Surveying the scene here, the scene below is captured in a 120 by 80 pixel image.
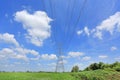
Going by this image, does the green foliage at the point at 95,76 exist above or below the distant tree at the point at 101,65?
below

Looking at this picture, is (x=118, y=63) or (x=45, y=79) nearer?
(x=45, y=79)

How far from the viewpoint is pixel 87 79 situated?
38.2m

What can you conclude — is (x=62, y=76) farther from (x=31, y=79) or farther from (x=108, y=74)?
(x=108, y=74)

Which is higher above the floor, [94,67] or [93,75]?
[94,67]

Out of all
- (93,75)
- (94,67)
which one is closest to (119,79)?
(93,75)

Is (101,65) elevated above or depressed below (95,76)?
above

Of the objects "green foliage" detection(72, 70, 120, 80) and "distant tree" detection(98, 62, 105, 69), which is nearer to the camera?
"green foliage" detection(72, 70, 120, 80)

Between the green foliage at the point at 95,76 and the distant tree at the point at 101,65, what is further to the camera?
the distant tree at the point at 101,65

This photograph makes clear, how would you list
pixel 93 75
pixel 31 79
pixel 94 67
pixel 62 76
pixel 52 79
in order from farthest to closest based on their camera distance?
pixel 94 67 < pixel 93 75 < pixel 62 76 < pixel 52 79 < pixel 31 79

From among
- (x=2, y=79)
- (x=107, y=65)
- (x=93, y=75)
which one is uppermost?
(x=107, y=65)

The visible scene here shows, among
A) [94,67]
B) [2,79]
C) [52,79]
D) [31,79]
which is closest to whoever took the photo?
[2,79]

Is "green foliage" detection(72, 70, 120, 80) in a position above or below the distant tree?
below

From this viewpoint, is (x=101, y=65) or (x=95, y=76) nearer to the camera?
(x=95, y=76)

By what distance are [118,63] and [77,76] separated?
26.9m
